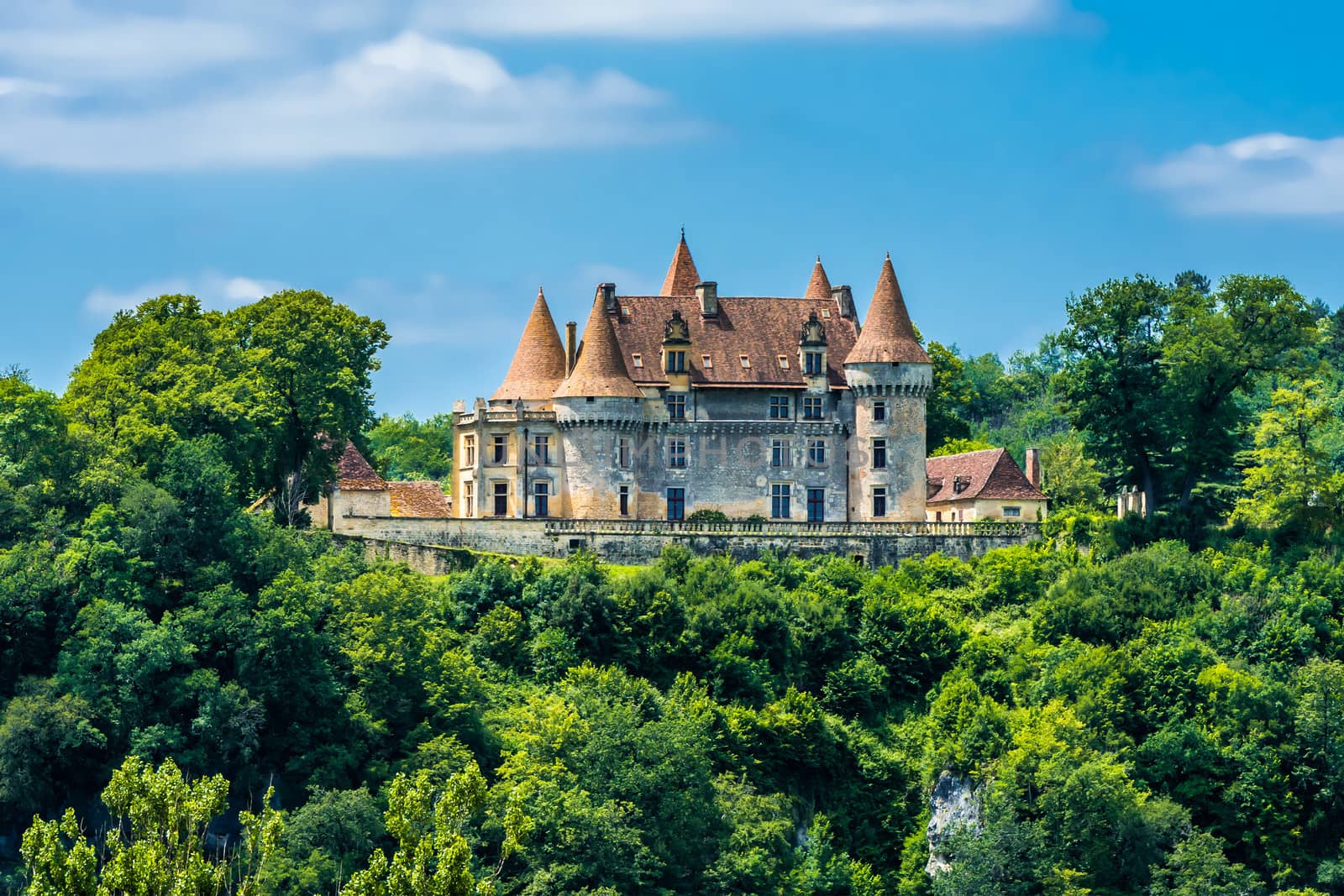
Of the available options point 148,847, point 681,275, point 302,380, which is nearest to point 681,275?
point 681,275

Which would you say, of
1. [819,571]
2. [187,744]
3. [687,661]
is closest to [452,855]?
[187,744]

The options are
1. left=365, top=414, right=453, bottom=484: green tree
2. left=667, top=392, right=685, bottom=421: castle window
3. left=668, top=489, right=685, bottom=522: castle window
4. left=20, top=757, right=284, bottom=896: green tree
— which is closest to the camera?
left=20, top=757, right=284, bottom=896: green tree

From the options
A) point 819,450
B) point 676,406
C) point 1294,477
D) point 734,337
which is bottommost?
point 1294,477

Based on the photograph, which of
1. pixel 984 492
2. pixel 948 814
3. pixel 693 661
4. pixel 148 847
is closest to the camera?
pixel 148 847

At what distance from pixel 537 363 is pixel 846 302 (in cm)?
1203

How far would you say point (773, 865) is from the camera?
206 feet

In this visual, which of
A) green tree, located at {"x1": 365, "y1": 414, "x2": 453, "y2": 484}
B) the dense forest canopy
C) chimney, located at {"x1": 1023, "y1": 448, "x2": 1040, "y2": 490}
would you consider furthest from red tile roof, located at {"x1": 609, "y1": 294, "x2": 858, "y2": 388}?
green tree, located at {"x1": 365, "y1": 414, "x2": 453, "y2": 484}

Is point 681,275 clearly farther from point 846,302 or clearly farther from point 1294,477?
point 1294,477

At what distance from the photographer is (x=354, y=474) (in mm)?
79438

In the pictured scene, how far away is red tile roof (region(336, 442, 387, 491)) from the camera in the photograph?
Answer: 78438 mm

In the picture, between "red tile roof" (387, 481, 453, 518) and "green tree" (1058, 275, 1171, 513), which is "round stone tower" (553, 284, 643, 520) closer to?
"red tile roof" (387, 481, 453, 518)

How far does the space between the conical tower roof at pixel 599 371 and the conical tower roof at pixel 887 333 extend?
825 cm

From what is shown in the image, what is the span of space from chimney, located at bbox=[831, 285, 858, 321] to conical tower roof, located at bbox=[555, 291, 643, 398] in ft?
30.1

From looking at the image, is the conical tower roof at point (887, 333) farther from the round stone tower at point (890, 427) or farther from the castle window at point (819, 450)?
the castle window at point (819, 450)
